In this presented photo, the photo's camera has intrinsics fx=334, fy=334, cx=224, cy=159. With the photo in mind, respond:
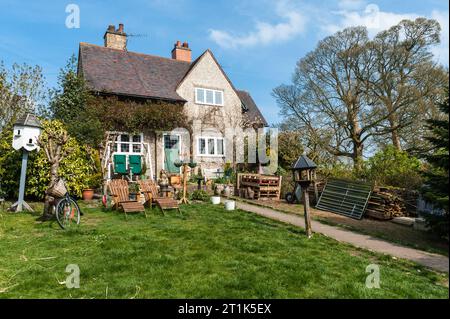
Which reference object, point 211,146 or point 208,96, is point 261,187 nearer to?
point 211,146

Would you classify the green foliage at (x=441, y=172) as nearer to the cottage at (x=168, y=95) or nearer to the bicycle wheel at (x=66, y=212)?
the bicycle wheel at (x=66, y=212)

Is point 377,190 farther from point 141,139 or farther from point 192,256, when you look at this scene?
point 141,139

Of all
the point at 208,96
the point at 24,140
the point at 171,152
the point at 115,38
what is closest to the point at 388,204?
the point at 24,140

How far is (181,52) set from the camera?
2333cm

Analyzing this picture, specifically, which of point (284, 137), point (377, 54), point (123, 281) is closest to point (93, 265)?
point (123, 281)

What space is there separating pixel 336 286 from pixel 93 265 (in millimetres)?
3607

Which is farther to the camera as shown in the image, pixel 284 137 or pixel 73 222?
pixel 284 137

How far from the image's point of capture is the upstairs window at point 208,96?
802 inches

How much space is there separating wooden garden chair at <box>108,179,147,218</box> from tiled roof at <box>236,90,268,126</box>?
508 inches

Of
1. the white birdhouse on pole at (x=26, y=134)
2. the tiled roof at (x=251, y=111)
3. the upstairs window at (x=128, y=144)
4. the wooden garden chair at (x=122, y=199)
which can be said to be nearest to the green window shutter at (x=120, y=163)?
the upstairs window at (x=128, y=144)

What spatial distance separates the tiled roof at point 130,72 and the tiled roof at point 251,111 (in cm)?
485

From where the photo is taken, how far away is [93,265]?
17.1 feet
